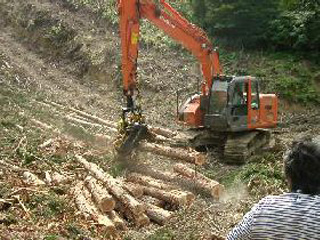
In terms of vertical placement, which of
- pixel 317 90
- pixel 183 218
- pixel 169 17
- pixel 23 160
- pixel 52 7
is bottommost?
pixel 183 218

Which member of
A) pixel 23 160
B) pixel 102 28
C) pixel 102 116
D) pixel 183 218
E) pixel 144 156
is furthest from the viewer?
pixel 102 28

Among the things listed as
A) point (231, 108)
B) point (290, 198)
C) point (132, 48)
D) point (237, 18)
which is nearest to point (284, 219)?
point (290, 198)

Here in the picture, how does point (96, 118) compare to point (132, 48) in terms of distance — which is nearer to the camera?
point (132, 48)

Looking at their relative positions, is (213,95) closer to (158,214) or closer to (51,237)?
(158,214)

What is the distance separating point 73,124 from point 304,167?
13027 millimetres

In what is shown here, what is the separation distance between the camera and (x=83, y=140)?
14078 millimetres

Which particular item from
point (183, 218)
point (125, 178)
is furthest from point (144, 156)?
point (183, 218)

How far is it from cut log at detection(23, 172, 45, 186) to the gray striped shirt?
7.20 metres

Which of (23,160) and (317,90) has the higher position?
(317,90)

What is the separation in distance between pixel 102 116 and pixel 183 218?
8674 mm

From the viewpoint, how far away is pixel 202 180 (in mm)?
11242

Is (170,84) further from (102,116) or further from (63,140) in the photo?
(63,140)

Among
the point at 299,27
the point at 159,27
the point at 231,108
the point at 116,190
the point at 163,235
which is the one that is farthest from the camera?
the point at 299,27

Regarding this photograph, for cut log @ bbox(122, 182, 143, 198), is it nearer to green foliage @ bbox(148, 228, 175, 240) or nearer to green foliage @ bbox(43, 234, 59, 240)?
green foliage @ bbox(148, 228, 175, 240)
